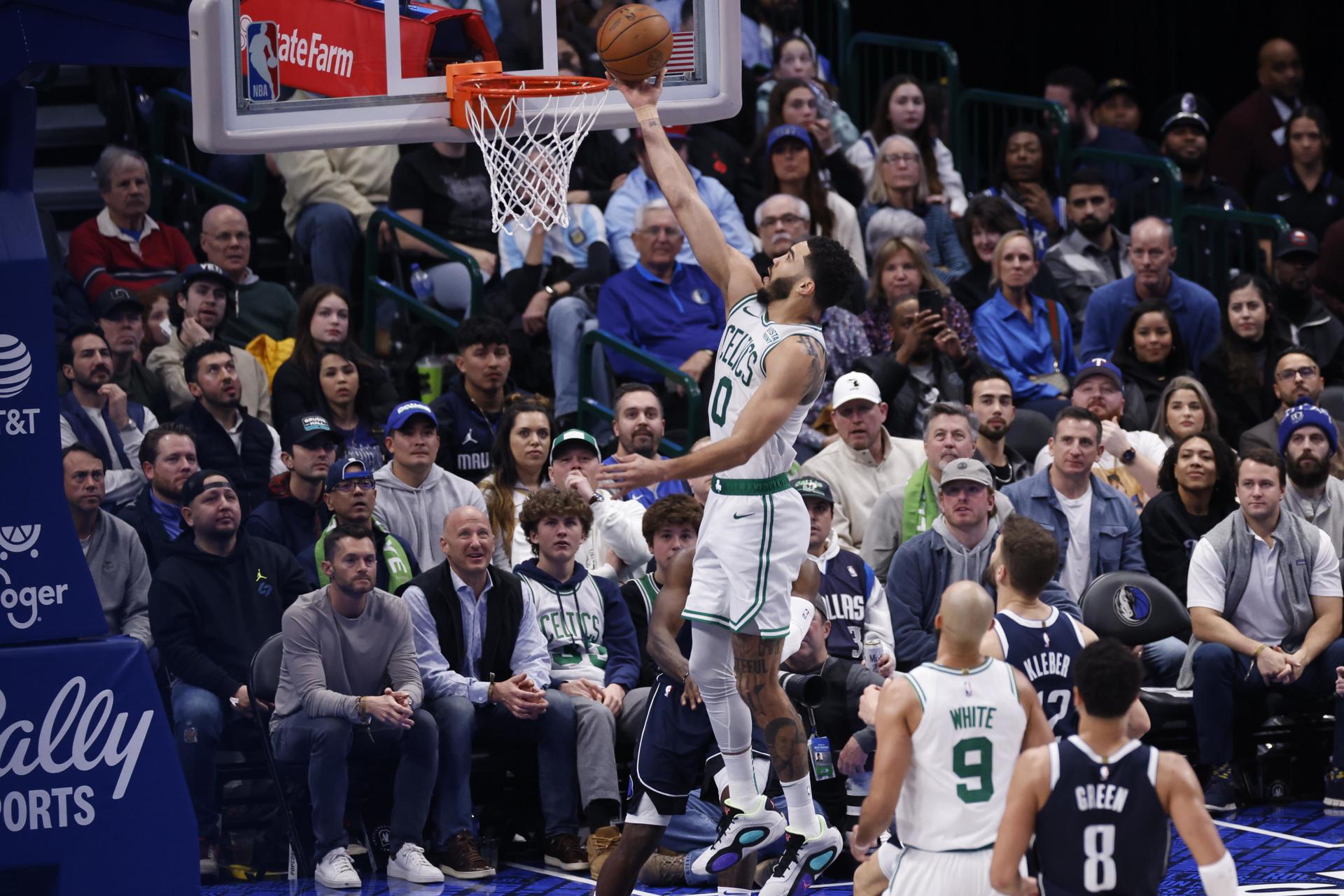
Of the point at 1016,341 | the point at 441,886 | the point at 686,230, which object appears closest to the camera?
the point at 686,230

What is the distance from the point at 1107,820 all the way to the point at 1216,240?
32.1 feet

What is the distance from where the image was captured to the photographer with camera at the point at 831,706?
8.73 meters

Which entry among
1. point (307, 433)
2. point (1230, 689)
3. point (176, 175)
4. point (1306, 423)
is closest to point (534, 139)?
point (307, 433)

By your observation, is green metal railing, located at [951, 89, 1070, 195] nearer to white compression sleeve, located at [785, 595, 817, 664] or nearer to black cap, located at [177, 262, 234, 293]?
black cap, located at [177, 262, 234, 293]

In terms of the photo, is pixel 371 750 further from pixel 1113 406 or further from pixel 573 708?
pixel 1113 406

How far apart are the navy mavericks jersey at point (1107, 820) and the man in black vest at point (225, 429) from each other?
230 inches

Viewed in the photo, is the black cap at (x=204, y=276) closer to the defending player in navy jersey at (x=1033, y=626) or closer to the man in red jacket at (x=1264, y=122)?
the defending player in navy jersey at (x=1033, y=626)

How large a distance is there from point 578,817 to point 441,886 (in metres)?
0.89

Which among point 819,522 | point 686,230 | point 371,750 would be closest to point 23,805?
point 371,750

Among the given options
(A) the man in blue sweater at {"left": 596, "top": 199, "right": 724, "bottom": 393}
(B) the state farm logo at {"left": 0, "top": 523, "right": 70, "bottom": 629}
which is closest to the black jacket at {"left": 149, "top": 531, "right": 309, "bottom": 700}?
(B) the state farm logo at {"left": 0, "top": 523, "right": 70, "bottom": 629}

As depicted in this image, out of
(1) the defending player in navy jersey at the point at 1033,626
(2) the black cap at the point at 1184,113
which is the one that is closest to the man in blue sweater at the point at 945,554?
(1) the defending player in navy jersey at the point at 1033,626

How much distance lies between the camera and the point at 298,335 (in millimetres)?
10984

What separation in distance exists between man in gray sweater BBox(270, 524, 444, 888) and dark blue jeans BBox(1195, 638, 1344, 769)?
4010 millimetres

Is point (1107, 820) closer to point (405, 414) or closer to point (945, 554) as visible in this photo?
point (945, 554)
